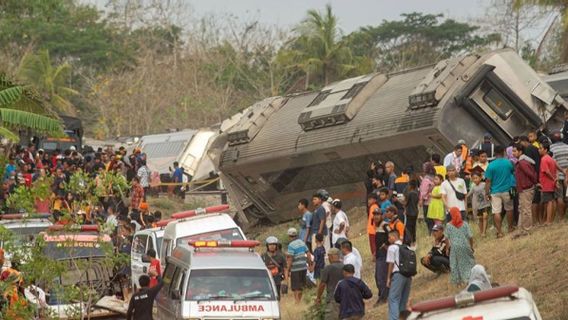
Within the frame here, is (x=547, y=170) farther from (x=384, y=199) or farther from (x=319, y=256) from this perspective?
(x=319, y=256)

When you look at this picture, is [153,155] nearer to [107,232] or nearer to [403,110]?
[403,110]

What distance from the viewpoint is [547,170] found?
78.1ft

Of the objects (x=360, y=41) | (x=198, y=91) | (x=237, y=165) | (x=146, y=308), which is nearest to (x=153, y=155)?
(x=237, y=165)

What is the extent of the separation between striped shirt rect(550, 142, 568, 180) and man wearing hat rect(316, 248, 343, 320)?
5.31m

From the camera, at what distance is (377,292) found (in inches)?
982

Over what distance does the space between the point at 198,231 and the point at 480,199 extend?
17.6ft

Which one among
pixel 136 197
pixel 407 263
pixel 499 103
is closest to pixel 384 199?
pixel 407 263

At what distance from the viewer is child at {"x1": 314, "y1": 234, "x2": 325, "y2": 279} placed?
2581 cm

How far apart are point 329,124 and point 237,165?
10.9 feet

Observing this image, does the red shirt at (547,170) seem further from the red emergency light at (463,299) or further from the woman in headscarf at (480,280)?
the red emergency light at (463,299)

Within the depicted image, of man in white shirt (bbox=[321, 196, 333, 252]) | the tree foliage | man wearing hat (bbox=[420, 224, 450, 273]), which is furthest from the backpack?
the tree foliage

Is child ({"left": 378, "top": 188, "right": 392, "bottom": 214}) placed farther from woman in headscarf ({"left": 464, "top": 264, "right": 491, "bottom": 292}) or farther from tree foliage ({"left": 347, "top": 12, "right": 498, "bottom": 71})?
tree foliage ({"left": 347, "top": 12, "right": 498, "bottom": 71})

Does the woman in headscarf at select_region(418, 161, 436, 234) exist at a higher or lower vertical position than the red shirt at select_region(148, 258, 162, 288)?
higher

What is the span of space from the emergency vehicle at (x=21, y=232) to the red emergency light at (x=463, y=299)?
31.1 ft
